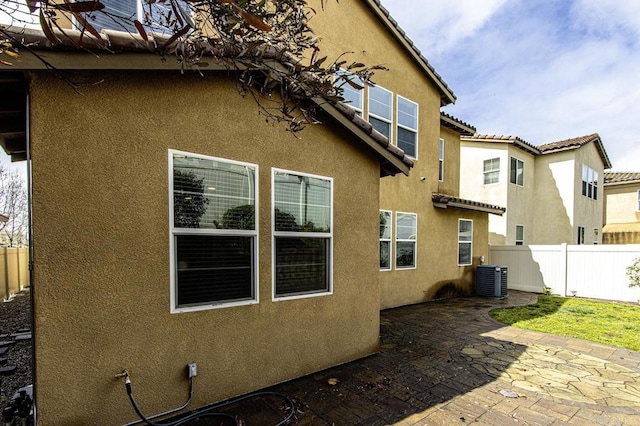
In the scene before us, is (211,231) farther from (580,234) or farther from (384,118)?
(580,234)

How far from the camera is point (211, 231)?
409cm

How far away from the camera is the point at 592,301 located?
1197 centimetres

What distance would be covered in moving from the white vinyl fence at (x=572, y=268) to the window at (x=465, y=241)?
10.3 feet

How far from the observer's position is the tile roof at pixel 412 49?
9641 millimetres

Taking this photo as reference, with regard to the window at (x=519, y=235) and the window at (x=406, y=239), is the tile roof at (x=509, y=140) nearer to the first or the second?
the window at (x=519, y=235)

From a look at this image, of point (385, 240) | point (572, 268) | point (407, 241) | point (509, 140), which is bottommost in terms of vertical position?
point (572, 268)

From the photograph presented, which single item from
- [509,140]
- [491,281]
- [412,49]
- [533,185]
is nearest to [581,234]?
[533,185]

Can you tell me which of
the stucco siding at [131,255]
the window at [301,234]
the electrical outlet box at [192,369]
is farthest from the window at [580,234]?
the electrical outlet box at [192,369]

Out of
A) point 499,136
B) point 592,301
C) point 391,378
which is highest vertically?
point 499,136

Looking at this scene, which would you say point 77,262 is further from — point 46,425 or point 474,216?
point 474,216

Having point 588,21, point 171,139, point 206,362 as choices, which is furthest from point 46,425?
point 588,21

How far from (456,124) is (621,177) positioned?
77.0 ft

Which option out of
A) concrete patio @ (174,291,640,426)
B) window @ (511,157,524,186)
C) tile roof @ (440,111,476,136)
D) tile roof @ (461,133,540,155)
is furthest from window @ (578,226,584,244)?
concrete patio @ (174,291,640,426)

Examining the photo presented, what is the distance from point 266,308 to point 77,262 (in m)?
2.38
